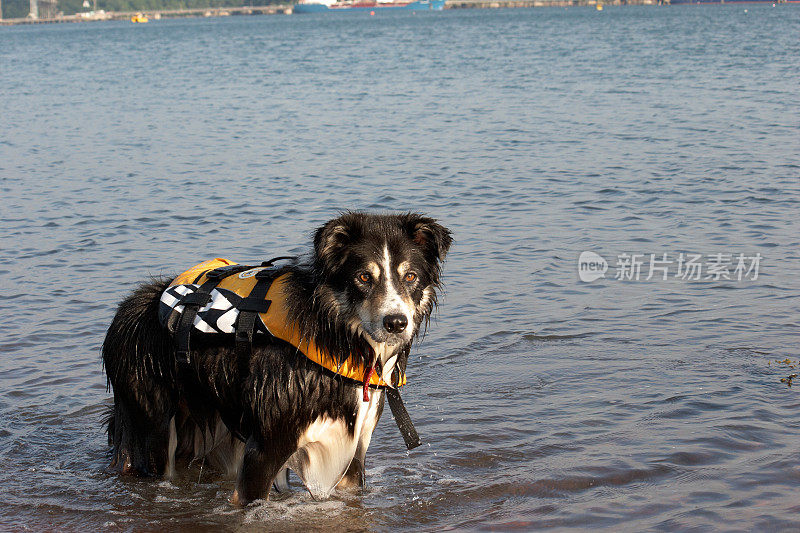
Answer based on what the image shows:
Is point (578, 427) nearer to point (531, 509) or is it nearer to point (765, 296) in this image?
point (531, 509)

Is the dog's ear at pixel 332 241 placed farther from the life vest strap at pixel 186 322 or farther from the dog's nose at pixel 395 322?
the life vest strap at pixel 186 322

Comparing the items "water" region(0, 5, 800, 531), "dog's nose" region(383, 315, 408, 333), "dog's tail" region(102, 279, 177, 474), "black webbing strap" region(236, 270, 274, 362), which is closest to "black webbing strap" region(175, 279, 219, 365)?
"dog's tail" region(102, 279, 177, 474)

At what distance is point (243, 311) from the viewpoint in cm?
523

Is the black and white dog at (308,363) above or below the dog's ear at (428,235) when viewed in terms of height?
below

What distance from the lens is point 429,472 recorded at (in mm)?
6438

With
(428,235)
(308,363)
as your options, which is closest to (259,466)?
(308,363)

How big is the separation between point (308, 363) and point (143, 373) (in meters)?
1.20

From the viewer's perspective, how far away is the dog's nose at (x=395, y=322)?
473cm

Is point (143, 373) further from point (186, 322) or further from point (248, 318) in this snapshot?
point (248, 318)

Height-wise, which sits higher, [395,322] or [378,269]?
[378,269]

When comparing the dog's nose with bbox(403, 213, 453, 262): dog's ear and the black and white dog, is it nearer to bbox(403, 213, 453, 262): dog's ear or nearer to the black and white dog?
the black and white dog

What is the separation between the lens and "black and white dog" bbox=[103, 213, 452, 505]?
4.95m

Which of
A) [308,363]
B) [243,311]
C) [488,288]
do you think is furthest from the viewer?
[488,288]

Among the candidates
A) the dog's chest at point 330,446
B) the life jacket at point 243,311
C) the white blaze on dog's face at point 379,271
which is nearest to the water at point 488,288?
the dog's chest at point 330,446
